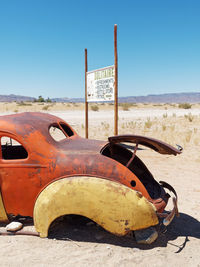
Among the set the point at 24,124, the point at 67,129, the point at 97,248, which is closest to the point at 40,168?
the point at 24,124

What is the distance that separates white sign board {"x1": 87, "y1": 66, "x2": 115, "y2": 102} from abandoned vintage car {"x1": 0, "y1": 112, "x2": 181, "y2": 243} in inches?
195

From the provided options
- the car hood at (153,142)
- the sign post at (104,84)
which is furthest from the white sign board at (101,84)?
the car hood at (153,142)

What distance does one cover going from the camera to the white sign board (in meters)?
8.34

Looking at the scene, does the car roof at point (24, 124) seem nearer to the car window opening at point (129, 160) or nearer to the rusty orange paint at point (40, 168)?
the rusty orange paint at point (40, 168)

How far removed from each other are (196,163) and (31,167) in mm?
6150

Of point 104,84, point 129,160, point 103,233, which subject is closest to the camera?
point 103,233

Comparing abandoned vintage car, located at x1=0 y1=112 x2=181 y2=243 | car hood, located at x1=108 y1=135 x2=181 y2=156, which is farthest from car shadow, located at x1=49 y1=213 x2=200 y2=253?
car hood, located at x1=108 y1=135 x2=181 y2=156

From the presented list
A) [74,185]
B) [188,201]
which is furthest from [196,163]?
[74,185]

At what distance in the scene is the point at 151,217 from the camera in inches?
121

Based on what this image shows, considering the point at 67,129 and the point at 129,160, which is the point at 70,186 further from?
the point at 67,129

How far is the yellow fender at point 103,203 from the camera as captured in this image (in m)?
3.03

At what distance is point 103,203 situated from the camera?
3.04m

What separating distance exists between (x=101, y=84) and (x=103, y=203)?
6338 millimetres

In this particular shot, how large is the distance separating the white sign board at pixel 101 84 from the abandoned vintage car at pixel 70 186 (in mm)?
4941
